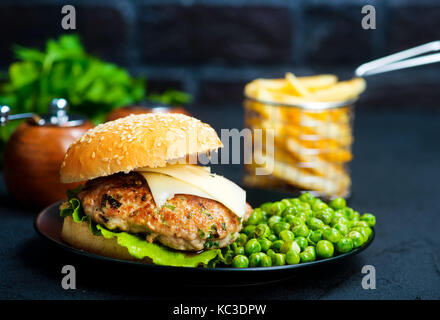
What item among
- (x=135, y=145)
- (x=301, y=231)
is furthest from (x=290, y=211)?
(x=135, y=145)

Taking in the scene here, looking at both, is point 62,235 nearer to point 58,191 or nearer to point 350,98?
point 58,191

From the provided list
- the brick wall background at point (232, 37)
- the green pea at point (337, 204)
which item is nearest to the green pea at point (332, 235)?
the green pea at point (337, 204)

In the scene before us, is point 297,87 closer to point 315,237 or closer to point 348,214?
point 348,214

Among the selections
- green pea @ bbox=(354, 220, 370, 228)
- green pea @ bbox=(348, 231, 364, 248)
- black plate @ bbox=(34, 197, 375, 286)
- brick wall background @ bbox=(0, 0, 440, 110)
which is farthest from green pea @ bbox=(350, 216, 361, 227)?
brick wall background @ bbox=(0, 0, 440, 110)

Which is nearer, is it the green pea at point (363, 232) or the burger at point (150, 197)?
the burger at point (150, 197)

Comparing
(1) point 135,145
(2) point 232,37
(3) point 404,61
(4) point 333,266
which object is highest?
(2) point 232,37

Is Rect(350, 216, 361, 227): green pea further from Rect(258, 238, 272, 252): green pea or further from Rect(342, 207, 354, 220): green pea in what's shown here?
Rect(258, 238, 272, 252): green pea

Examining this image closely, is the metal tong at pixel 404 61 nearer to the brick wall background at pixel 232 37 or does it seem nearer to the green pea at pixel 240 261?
the green pea at pixel 240 261
